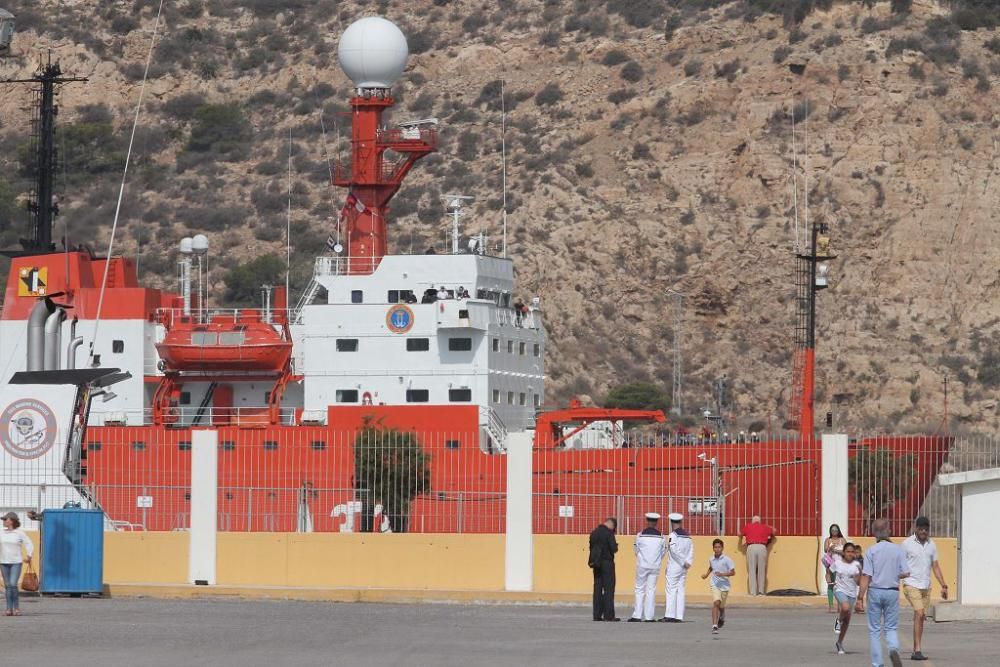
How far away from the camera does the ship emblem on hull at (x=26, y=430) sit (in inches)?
1316

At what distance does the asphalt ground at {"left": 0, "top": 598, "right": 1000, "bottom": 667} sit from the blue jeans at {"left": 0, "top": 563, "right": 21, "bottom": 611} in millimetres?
261

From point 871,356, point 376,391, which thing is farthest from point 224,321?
point 871,356

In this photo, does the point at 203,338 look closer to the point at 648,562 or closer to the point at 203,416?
the point at 203,416

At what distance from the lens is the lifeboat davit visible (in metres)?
42.5

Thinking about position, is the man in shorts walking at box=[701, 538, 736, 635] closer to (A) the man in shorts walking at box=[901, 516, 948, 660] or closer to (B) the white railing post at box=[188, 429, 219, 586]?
(A) the man in shorts walking at box=[901, 516, 948, 660]

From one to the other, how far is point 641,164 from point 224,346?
3501cm

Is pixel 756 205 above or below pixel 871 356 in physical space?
above

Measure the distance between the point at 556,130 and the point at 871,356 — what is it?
18.9 metres

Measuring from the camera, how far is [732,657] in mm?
19859

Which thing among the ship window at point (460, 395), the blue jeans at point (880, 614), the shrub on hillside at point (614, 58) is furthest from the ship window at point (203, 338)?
the shrub on hillside at point (614, 58)

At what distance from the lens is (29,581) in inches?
1097

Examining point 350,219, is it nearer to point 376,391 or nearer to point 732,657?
point 376,391

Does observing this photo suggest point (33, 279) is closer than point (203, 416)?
No

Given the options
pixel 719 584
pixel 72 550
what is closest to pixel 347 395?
pixel 72 550
